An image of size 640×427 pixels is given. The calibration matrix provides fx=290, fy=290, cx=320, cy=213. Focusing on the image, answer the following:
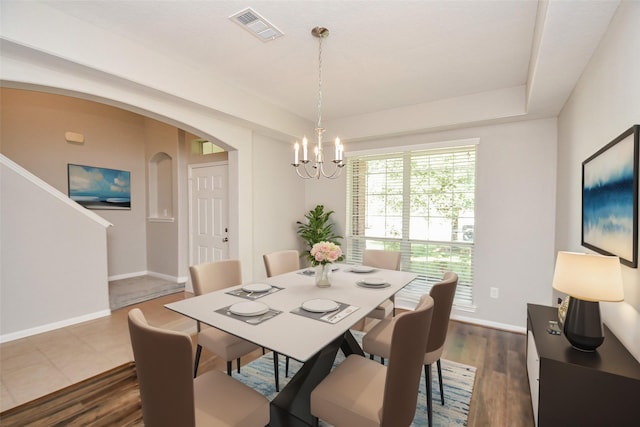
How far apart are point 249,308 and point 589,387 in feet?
5.67

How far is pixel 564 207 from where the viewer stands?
2.75 meters

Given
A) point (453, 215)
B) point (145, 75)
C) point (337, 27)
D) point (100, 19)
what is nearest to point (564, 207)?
point (453, 215)

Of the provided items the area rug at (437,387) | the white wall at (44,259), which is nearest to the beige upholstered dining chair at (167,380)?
the area rug at (437,387)

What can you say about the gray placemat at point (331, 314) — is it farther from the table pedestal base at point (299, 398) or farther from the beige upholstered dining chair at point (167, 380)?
the beige upholstered dining chair at point (167, 380)

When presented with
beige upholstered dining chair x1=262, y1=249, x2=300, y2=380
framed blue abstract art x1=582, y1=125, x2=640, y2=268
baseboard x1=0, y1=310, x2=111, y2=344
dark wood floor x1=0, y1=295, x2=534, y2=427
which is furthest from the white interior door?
framed blue abstract art x1=582, y1=125, x2=640, y2=268

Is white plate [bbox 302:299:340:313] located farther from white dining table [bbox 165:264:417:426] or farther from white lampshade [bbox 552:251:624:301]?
white lampshade [bbox 552:251:624:301]

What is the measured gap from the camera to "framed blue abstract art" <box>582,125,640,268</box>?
1.37m

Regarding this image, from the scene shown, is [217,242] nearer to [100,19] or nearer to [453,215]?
[100,19]

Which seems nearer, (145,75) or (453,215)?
(145,75)

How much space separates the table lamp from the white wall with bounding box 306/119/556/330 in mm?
1955

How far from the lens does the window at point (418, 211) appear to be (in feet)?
12.0

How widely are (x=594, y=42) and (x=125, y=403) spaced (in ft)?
→ 12.9

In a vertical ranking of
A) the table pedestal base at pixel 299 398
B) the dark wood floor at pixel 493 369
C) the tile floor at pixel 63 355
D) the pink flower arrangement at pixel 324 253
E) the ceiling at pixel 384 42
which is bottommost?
the dark wood floor at pixel 493 369

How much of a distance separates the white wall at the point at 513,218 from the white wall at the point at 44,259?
4607 mm
